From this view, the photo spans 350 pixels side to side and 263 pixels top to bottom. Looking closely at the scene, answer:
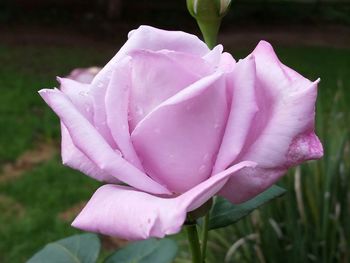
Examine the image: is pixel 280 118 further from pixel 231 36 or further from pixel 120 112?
pixel 231 36

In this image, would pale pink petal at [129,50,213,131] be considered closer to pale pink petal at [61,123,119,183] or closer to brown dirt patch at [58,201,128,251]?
pale pink petal at [61,123,119,183]

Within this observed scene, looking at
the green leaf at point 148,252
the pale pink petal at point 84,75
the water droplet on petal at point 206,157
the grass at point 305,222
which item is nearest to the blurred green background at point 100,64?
the grass at point 305,222

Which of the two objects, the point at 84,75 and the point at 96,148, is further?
the point at 84,75

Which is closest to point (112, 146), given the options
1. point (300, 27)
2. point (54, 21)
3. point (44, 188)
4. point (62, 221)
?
point (62, 221)

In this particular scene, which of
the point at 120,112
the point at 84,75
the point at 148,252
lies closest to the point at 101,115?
the point at 120,112

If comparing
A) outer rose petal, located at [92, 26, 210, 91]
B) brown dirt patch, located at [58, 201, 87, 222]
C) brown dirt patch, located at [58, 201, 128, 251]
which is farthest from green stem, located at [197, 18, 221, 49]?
brown dirt patch, located at [58, 201, 87, 222]

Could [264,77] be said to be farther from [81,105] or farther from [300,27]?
[300,27]

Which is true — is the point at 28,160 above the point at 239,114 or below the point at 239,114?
below

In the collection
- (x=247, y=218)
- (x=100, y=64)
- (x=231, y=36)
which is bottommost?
(x=231, y=36)

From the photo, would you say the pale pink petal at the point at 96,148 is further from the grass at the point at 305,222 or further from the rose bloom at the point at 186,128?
the grass at the point at 305,222
